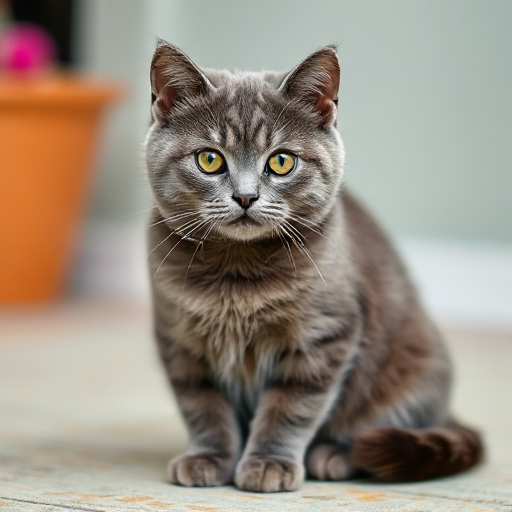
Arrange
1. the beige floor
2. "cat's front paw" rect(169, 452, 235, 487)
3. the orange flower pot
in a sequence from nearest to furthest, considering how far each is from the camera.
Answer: the beige floor, "cat's front paw" rect(169, 452, 235, 487), the orange flower pot

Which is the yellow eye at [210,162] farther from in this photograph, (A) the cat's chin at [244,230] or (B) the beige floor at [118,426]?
(B) the beige floor at [118,426]

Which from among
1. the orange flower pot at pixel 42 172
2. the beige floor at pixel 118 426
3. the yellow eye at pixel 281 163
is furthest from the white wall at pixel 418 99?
the yellow eye at pixel 281 163

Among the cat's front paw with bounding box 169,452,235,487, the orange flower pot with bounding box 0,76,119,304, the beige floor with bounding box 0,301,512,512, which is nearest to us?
the beige floor with bounding box 0,301,512,512

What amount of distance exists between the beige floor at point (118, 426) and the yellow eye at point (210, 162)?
515mm

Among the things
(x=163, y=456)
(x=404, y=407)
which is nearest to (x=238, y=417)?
(x=163, y=456)

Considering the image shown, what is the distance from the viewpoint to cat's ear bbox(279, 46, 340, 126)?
58.2 inches

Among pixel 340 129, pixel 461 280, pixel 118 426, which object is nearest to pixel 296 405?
pixel 118 426

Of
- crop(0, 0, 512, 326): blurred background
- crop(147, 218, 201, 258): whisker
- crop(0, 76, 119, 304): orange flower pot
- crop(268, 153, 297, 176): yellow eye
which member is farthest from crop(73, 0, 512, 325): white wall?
crop(268, 153, 297, 176): yellow eye

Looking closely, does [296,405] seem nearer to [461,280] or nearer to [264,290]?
[264,290]

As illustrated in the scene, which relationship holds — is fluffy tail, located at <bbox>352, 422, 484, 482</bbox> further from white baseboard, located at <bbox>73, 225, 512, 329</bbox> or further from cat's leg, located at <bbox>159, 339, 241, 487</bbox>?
white baseboard, located at <bbox>73, 225, 512, 329</bbox>

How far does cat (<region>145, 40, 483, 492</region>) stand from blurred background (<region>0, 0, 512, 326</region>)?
6.03ft

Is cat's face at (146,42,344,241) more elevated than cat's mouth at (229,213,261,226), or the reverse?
cat's face at (146,42,344,241)

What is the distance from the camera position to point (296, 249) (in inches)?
61.4

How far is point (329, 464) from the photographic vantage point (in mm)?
1607
